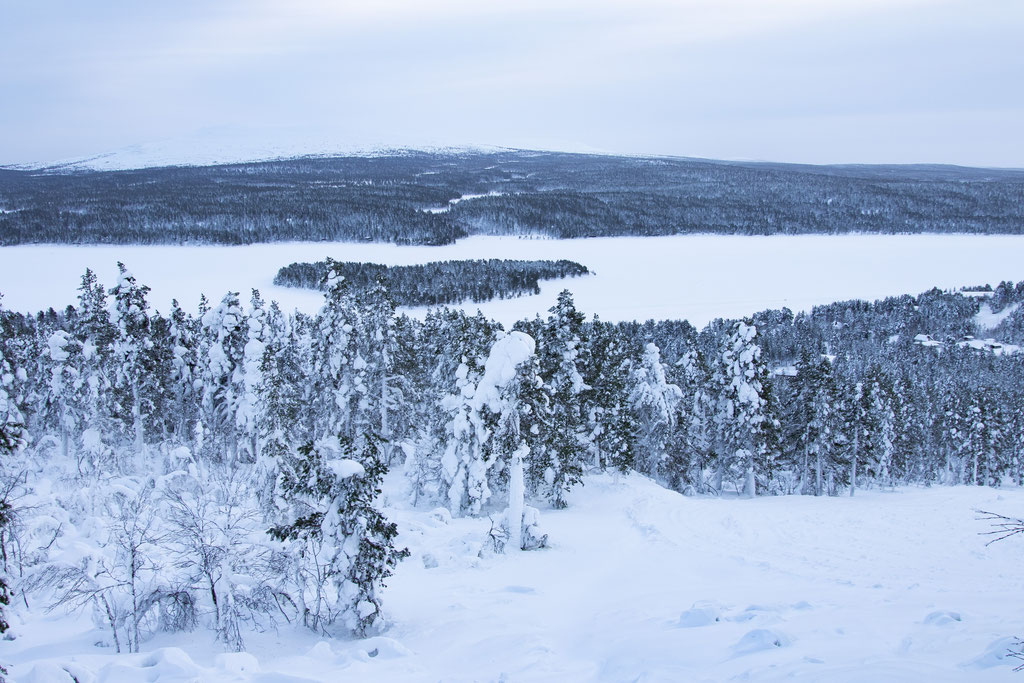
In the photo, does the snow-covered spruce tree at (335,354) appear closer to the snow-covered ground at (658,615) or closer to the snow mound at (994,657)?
the snow-covered ground at (658,615)

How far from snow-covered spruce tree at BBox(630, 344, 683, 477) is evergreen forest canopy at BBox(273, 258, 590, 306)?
62.4m

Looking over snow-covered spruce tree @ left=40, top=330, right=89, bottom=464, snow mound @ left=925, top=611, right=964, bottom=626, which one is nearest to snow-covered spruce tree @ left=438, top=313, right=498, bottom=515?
snow mound @ left=925, top=611, right=964, bottom=626

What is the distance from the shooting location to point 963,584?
16062 mm

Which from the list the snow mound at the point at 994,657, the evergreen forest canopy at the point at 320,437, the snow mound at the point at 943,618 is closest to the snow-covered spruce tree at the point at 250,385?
the evergreen forest canopy at the point at 320,437

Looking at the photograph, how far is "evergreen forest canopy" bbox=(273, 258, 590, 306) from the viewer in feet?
328

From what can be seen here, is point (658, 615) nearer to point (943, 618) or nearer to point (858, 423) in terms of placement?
point (943, 618)

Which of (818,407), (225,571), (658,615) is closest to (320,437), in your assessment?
(225,571)

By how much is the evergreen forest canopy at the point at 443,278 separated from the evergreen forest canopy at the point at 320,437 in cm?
5461

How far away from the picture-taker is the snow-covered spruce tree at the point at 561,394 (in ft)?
84.6

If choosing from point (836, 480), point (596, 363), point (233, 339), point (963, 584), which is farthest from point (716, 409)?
point (233, 339)

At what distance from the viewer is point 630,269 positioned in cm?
14062

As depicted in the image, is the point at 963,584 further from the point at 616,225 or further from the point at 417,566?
the point at 616,225

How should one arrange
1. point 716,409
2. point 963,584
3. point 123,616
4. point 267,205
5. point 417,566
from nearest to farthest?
point 123,616
point 963,584
point 417,566
point 716,409
point 267,205

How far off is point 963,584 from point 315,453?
16580 millimetres
